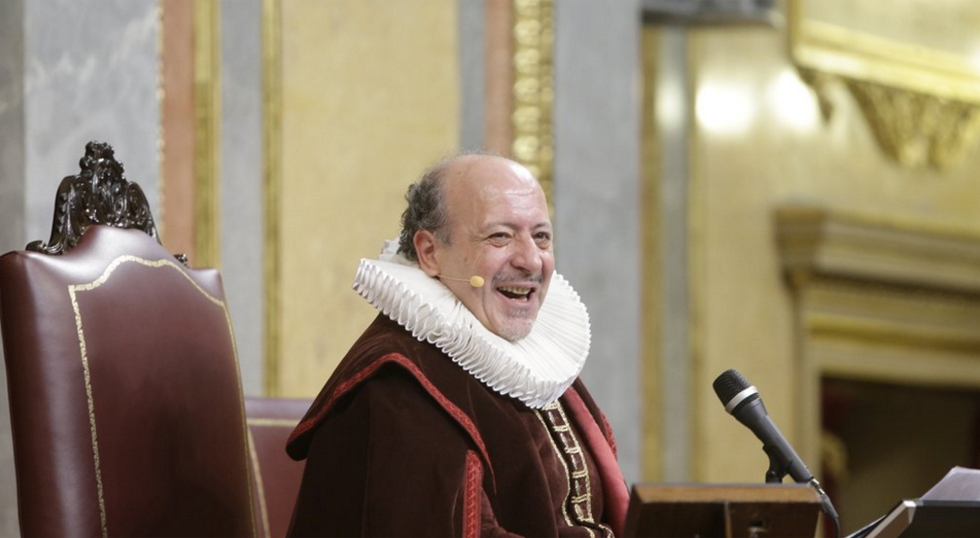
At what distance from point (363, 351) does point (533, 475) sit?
33 cm

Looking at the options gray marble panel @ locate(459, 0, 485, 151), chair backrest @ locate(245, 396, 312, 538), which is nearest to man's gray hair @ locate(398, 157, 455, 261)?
chair backrest @ locate(245, 396, 312, 538)

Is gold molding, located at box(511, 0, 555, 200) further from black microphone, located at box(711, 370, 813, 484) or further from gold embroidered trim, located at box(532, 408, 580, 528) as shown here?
black microphone, located at box(711, 370, 813, 484)

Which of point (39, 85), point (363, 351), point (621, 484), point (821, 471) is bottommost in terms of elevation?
Result: point (821, 471)

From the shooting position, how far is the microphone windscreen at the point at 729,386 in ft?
9.37

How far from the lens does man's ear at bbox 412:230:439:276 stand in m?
Result: 3.07

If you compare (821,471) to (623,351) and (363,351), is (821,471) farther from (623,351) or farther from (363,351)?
(363,351)

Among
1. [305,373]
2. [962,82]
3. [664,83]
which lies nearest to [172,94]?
[305,373]

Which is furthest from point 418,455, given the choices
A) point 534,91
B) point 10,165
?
point 534,91

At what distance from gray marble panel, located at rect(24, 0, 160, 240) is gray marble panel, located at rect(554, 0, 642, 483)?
1862 mm

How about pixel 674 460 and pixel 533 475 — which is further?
pixel 674 460

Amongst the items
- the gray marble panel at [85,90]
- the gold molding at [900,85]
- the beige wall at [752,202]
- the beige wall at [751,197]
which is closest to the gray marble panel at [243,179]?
the gray marble panel at [85,90]

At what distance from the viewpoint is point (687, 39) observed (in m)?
6.86

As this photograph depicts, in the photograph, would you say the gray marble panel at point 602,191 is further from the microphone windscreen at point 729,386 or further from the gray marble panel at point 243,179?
the microphone windscreen at point 729,386

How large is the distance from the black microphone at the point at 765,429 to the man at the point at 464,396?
30 cm
